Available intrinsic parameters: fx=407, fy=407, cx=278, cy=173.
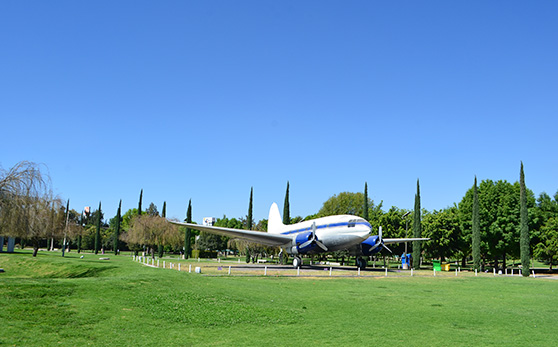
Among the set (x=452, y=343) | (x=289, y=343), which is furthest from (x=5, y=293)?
(x=452, y=343)

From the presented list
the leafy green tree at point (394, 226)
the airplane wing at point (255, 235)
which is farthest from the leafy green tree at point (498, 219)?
the airplane wing at point (255, 235)

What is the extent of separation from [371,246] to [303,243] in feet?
27.0

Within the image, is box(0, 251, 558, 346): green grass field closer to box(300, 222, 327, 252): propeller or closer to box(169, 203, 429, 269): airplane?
box(169, 203, 429, 269): airplane

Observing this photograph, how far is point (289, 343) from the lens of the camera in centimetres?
1086

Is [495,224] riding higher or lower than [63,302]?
higher

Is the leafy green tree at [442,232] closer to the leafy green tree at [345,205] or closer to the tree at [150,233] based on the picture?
the leafy green tree at [345,205]

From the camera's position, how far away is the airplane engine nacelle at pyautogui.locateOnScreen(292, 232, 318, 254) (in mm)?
45281

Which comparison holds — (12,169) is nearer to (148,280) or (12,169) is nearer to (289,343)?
(148,280)

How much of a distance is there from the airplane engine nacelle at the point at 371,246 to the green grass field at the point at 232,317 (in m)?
26.5

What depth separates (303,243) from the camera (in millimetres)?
45781

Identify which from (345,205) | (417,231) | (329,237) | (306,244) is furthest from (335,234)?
(345,205)

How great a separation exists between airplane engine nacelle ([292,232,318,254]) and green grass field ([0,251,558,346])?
83.0 feet

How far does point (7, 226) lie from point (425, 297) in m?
26.5

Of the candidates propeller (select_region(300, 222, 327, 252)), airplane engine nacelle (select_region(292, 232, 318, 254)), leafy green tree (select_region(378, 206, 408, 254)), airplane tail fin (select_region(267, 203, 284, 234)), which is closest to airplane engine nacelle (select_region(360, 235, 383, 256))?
propeller (select_region(300, 222, 327, 252))
